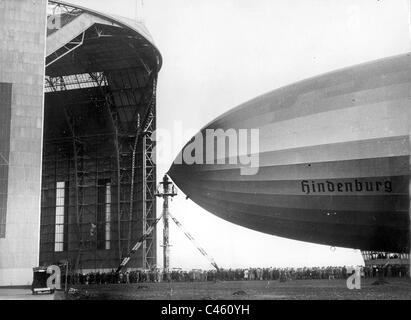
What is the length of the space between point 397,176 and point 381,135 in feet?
3.16

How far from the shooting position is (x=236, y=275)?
28312 millimetres

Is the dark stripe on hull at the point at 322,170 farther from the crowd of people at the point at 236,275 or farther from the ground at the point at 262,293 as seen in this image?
the crowd of people at the point at 236,275

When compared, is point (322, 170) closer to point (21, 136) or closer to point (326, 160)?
point (326, 160)

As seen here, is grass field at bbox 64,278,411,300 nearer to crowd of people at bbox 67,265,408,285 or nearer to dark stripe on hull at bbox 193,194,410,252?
dark stripe on hull at bbox 193,194,410,252

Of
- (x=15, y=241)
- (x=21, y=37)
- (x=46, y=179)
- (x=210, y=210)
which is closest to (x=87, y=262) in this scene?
(x=46, y=179)

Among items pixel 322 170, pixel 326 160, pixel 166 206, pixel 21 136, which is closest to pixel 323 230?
pixel 322 170

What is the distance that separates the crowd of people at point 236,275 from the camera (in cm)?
2648

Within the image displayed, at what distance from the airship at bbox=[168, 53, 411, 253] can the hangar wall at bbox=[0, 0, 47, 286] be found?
30.6 ft

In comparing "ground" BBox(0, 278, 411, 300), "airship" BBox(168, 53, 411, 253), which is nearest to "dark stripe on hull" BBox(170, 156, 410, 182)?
"airship" BBox(168, 53, 411, 253)

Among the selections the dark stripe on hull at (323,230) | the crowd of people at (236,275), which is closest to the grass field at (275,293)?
the dark stripe on hull at (323,230)

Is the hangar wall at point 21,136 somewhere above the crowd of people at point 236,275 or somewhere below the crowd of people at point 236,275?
above

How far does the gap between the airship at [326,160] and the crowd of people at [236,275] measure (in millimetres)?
12160
